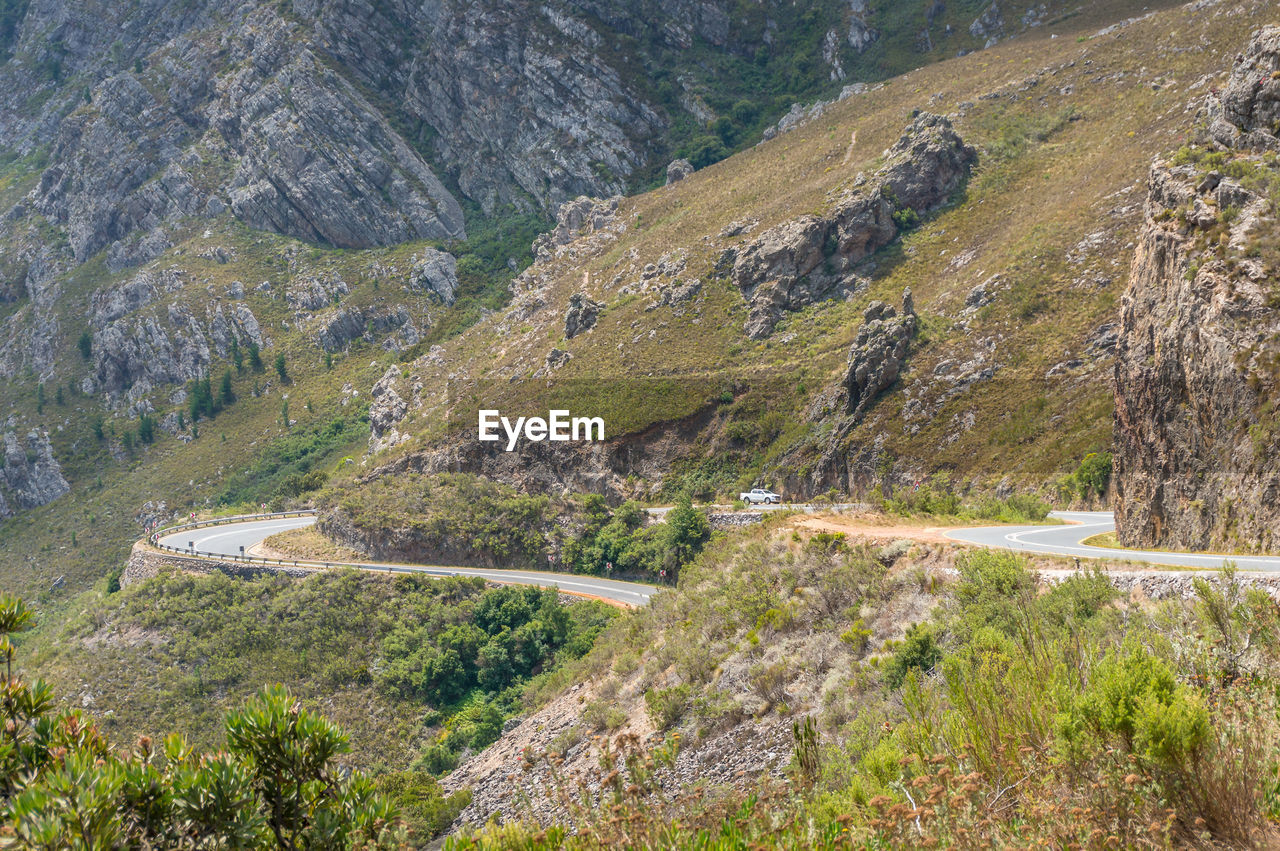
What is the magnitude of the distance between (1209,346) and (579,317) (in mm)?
47226

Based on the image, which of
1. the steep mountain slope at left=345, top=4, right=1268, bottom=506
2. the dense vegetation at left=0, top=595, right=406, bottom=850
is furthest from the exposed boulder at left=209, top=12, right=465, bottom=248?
the dense vegetation at left=0, top=595, right=406, bottom=850

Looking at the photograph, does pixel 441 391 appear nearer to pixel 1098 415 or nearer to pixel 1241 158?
pixel 1098 415

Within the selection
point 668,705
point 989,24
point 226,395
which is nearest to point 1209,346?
point 668,705

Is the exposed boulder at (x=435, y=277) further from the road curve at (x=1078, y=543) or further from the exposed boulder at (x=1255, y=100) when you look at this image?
the exposed boulder at (x=1255, y=100)

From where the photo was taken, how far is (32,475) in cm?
8475

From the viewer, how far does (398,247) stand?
10350 cm

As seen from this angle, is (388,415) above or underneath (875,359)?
above

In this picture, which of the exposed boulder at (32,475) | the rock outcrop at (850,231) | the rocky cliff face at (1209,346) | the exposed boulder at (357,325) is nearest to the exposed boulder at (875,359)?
the rock outcrop at (850,231)

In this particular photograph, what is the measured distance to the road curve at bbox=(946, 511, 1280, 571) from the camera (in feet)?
32.1

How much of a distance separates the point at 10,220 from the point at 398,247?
7042 cm

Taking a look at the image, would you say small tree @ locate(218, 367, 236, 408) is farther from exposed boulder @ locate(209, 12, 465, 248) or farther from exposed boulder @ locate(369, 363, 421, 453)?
exposed boulder @ locate(369, 363, 421, 453)

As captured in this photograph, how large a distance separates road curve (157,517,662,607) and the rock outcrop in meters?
23.2

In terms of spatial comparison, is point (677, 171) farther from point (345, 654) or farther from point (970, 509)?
point (970, 509)

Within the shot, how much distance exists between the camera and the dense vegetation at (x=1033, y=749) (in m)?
4.01
